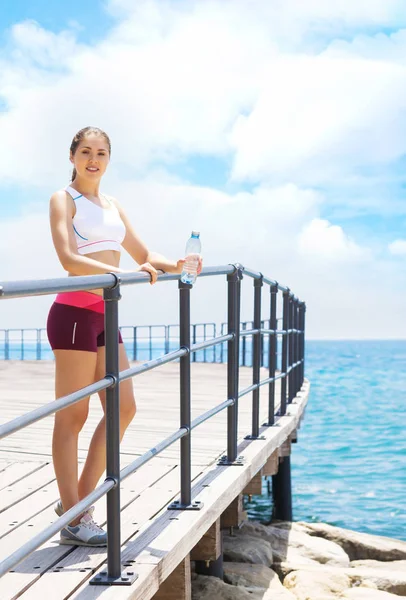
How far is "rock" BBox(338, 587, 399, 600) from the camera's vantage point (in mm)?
6715

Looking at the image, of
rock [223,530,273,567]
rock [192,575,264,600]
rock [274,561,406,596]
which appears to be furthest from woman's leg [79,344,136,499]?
rock [274,561,406,596]

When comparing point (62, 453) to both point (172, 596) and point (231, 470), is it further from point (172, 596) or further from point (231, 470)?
point (231, 470)

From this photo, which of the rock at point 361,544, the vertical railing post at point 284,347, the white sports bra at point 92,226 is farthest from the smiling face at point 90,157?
the rock at point 361,544

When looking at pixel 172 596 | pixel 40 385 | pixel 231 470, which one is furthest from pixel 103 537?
pixel 40 385

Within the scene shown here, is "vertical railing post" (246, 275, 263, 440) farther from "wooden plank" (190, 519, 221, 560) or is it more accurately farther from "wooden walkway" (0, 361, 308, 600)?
"wooden plank" (190, 519, 221, 560)

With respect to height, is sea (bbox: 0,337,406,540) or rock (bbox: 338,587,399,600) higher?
rock (bbox: 338,587,399,600)

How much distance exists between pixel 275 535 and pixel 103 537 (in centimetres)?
620

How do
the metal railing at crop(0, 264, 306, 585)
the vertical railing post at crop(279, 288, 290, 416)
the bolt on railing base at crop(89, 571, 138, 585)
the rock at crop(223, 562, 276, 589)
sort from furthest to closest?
the vertical railing post at crop(279, 288, 290, 416), the rock at crop(223, 562, 276, 589), the bolt on railing base at crop(89, 571, 138, 585), the metal railing at crop(0, 264, 306, 585)

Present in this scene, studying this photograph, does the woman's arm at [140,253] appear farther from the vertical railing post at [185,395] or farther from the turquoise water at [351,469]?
the turquoise water at [351,469]

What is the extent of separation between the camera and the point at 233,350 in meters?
5.10

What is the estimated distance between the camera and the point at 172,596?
3.97 meters

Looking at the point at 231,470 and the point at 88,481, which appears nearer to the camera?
the point at 88,481

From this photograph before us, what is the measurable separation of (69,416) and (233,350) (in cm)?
178

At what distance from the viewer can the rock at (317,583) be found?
6773 mm
